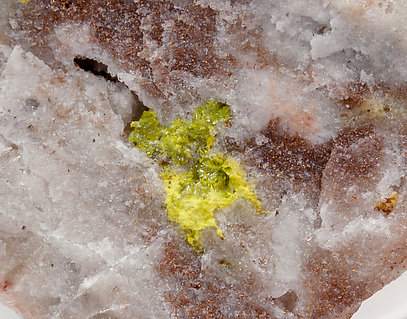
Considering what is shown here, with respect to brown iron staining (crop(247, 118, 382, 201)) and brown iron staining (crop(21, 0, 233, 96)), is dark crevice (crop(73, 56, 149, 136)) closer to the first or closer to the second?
brown iron staining (crop(21, 0, 233, 96))

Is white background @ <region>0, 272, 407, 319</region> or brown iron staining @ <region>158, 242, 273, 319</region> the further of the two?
white background @ <region>0, 272, 407, 319</region>

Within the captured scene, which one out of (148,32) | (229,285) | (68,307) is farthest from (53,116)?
(229,285)

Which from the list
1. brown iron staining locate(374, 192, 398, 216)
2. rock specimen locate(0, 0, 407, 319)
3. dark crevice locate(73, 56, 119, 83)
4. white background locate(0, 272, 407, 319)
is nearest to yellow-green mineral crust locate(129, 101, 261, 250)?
rock specimen locate(0, 0, 407, 319)

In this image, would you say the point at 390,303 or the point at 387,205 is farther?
the point at 390,303

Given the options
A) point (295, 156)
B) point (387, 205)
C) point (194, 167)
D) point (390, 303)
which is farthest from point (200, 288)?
point (390, 303)

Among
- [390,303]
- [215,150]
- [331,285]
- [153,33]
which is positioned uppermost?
[153,33]

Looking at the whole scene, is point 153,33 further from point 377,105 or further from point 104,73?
point 377,105

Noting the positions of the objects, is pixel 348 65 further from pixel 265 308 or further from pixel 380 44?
pixel 265 308

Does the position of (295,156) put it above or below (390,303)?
above
